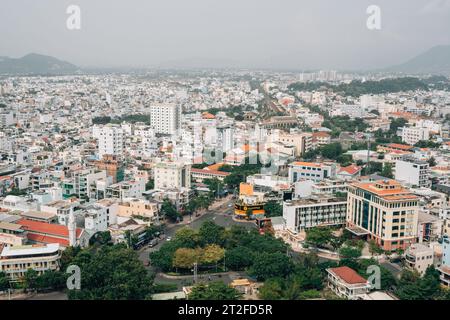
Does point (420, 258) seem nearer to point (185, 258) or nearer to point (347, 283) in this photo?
point (347, 283)

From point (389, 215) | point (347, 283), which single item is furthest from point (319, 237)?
point (347, 283)

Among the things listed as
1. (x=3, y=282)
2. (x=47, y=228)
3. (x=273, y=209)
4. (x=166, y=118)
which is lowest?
(x=3, y=282)

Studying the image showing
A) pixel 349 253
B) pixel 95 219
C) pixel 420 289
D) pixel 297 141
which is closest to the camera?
pixel 420 289

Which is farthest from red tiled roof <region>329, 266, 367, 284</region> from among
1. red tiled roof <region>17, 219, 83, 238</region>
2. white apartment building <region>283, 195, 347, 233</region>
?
red tiled roof <region>17, 219, 83, 238</region>

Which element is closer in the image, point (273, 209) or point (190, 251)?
point (190, 251)

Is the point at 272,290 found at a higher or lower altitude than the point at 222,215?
higher

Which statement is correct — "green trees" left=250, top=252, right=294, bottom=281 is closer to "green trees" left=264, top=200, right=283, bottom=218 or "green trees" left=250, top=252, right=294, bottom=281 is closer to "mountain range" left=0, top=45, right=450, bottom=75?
"green trees" left=264, top=200, right=283, bottom=218

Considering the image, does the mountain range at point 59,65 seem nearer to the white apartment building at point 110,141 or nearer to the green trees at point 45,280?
the white apartment building at point 110,141

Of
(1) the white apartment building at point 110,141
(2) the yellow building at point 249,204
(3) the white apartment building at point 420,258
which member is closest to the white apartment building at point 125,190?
(2) the yellow building at point 249,204
